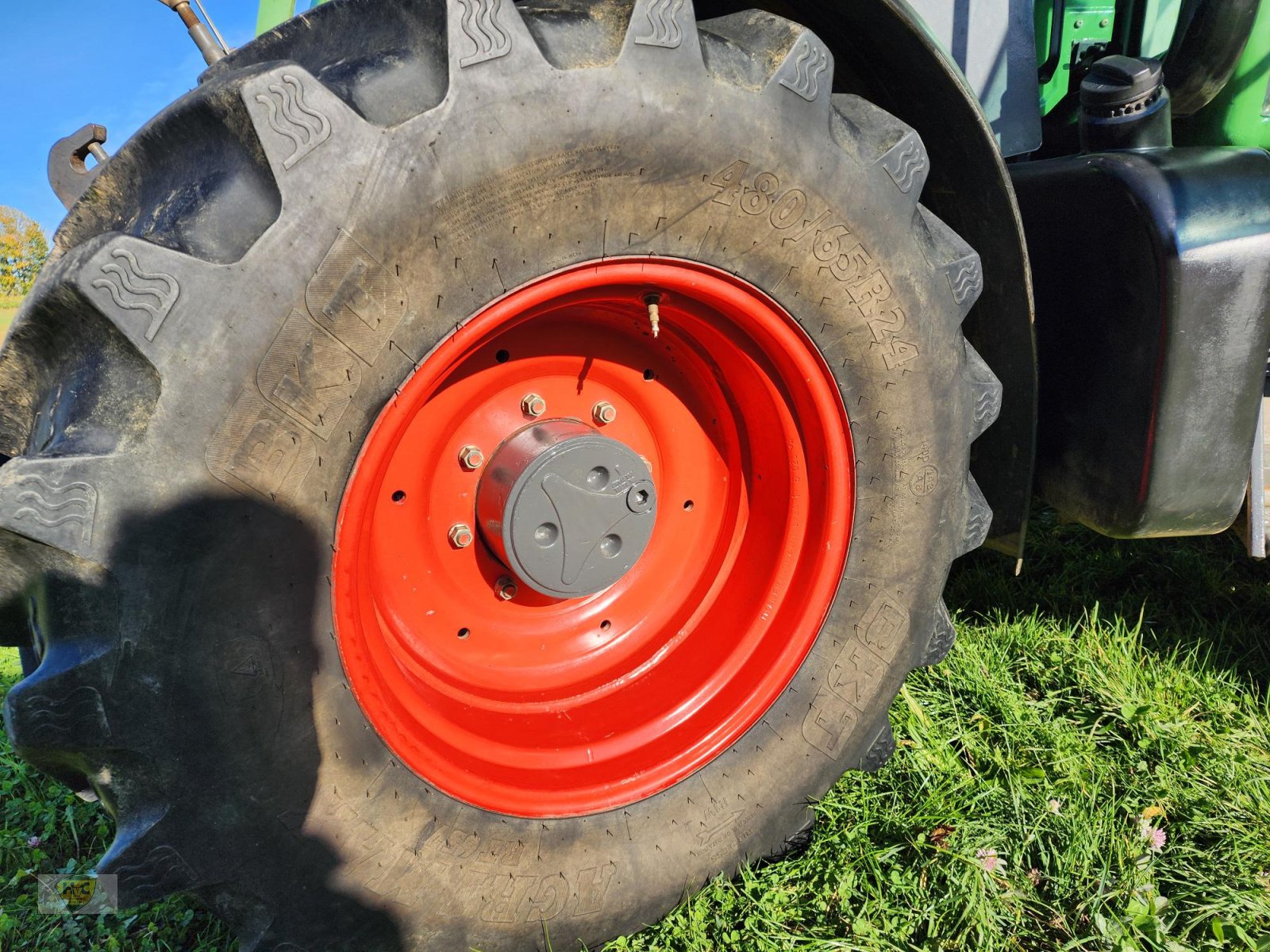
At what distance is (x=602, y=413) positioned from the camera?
169 cm

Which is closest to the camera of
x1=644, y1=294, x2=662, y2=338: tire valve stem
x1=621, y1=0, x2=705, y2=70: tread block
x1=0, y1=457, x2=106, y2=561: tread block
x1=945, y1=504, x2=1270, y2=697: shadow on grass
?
x1=0, y1=457, x2=106, y2=561: tread block

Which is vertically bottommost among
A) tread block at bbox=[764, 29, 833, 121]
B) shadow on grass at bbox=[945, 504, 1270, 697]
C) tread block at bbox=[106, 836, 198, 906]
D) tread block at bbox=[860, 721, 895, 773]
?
shadow on grass at bbox=[945, 504, 1270, 697]

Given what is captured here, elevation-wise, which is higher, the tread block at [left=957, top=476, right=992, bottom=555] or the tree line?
the tread block at [left=957, top=476, right=992, bottom=555]

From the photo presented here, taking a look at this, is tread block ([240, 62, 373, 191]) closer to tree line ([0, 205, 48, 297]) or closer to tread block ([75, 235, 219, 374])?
tread block ([75, 235, 219, 374])

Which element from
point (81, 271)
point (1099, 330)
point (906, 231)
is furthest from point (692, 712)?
point (81, 271)

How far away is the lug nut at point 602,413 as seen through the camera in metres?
1.70

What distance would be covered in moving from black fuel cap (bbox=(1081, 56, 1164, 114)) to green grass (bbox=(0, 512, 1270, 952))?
1337mm

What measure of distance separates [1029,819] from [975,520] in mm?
631

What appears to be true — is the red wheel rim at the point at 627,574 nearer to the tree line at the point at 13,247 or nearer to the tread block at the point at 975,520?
the tread block at the point at 975,520

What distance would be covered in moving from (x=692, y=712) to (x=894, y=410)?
684 millimetres

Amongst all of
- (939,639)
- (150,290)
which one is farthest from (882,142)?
(150,290)

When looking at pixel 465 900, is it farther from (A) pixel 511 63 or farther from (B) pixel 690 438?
(A) pixel 511 63

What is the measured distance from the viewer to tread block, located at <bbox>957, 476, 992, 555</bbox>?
71.3 inches

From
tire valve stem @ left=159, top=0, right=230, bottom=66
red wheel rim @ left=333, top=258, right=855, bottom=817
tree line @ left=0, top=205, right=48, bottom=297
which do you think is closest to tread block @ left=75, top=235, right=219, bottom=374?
red wheel rim @ left=333, top=258, right=855, bottom=817
